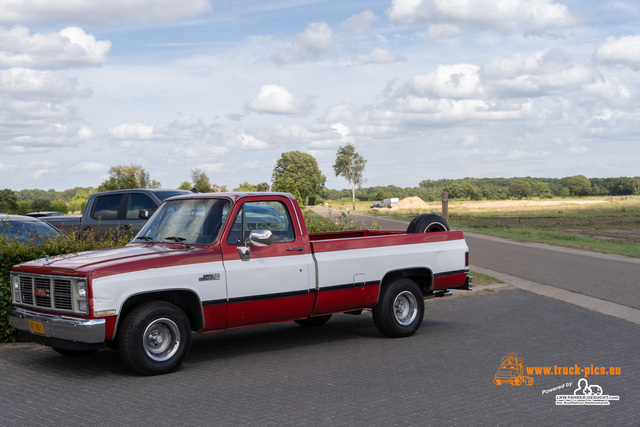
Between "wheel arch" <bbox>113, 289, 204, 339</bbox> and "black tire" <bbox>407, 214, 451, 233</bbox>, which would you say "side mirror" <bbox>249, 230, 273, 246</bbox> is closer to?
"wheel arch" <bbox>113, 289, 204, 339</bbox>

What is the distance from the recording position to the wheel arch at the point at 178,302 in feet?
22.9

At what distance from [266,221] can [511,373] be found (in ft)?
10.6

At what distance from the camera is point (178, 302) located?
24.3 feet

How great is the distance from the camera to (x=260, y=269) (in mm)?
7719

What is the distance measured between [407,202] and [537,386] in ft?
283

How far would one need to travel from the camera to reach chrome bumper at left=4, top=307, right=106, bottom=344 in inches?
260

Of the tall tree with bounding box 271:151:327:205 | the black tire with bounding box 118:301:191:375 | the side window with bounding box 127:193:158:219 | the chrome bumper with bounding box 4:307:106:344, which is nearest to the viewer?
the chrome bumper with bounding box 4:307:106:344

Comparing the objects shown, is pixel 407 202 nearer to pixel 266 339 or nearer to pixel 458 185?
pixel 458 185

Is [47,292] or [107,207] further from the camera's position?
[107,207]

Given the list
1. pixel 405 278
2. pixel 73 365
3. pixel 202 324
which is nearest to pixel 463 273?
pixel 405 278

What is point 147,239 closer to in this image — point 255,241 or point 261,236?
point 255,241

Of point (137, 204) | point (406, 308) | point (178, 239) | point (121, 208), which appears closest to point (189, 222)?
point (178, 239)

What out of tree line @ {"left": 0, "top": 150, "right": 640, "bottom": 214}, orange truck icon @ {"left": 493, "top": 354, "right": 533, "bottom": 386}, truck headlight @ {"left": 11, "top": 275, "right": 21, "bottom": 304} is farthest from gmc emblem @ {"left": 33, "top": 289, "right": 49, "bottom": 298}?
tree line @ {"left": 0, "top": 150, "right": 640, "bottom": 214}

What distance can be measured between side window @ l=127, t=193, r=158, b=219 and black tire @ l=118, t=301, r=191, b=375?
24.1 feet
